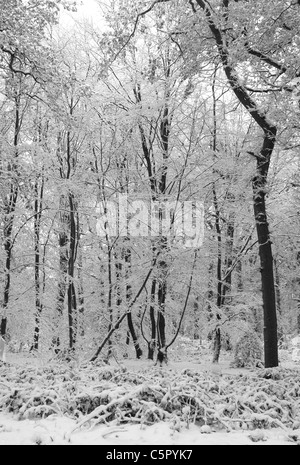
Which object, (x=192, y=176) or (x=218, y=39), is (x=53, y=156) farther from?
(x=218, y=39)

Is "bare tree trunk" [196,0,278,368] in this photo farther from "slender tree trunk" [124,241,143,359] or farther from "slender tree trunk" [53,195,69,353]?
"slender tree trunk" [53,195,69,353]

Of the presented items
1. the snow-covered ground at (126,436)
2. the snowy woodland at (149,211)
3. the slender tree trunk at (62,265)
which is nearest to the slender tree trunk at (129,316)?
the snowy woodland at (149,211)

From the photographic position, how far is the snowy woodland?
13.5 feet

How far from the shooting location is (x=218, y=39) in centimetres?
762

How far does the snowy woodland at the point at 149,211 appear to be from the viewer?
13.5ft

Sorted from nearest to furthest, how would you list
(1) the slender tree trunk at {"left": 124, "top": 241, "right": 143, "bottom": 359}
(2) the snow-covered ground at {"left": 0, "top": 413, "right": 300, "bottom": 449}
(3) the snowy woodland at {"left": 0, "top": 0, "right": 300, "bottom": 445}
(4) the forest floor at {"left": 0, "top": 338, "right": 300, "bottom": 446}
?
(2) the snow-covered ground at {"left": 0, "top": 413, "right": 300, "bottom": 449}, (4) the forest floor at {"left": 0, "top": 338, "right": 300, "bottom": 446}, (3) the snowy woodland at {"left": 0, "top": 0, "right": 300, "bottom": 445}, (1) the slender tree trunk at {"left": 124, "top": 241, "right": 143, "bottom": 359}

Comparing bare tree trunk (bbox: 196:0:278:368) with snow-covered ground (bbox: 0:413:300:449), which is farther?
bare tree trunk (bbox: 196:0:278:368)

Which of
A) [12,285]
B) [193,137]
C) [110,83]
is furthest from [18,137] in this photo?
[193,137]

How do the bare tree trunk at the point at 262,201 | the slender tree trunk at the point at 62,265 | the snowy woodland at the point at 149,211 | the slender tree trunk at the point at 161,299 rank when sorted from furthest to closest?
the slender tree trunk at the point at 62,265 < the slender tree trunk at the point at 161,299 < the bare tree trunk at the point at 262,201 < the snowy woodland at the point at 149,211

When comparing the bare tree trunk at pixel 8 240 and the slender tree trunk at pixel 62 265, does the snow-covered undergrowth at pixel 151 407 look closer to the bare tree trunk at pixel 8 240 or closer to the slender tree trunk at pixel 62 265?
the bare tree trunk at pixel 8 240

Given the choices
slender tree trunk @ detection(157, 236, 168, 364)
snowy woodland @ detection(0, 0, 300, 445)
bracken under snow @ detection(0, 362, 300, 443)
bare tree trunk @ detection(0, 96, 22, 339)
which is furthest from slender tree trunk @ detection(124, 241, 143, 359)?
bracken under snow @ detection(0, 362, 300, 443)

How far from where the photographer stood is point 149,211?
1120cm

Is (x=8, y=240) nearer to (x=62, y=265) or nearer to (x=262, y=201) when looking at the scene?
(x=62, y=265)
